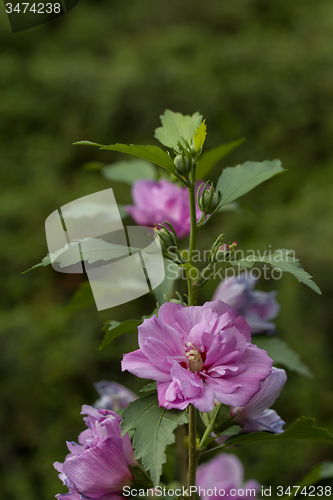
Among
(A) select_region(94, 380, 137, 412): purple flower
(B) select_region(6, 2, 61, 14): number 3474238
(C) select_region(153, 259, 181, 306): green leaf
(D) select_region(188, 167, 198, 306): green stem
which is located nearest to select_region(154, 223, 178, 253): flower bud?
(D) select_region(188, 167, 198, 306): green stem

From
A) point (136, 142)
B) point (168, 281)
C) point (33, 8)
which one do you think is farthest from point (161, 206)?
point (136, 142)

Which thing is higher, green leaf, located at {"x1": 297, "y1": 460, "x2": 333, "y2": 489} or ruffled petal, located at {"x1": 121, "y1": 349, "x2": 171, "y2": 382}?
ruffled petal, located at {"x1": 121, "y1": 349, "x2": 171, "y2": 382}

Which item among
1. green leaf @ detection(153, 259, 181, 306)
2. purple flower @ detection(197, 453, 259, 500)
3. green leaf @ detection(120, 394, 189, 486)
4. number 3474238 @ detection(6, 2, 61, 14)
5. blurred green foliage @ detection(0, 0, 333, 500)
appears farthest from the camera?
blurred green foliage @ detection(0, 0, 333, 500)

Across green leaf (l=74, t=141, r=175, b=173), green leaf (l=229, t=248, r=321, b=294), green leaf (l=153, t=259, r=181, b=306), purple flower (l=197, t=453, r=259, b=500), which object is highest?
green leaf (l=74, t=141, r=175, b=173)

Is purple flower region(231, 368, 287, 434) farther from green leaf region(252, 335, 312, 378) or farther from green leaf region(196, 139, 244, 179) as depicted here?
green leaf region(196, 139, 244, 179)

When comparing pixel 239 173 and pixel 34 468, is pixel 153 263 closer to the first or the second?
pixel 239 173

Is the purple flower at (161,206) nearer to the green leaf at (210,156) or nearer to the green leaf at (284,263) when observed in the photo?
the green leaf at (210,156)

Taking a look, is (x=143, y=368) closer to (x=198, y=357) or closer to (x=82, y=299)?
(x=198, y=357)

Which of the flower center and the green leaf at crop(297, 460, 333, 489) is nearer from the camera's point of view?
the flower center
